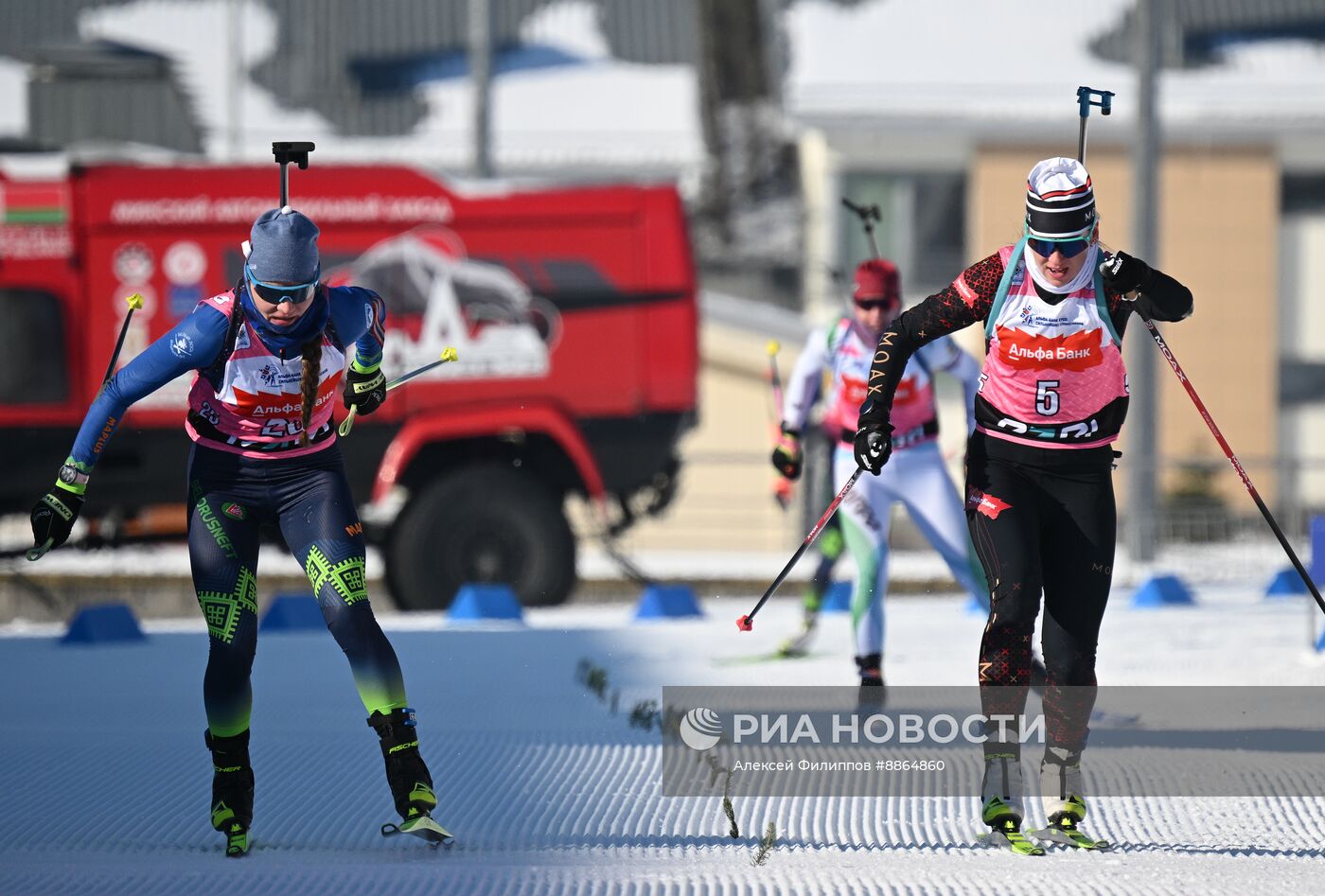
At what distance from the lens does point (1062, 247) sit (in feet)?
17.9

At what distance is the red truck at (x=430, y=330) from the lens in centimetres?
1319

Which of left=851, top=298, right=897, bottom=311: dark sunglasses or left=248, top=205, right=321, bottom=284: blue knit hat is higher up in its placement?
left=248, top=205, right=321, bottom=284: blue knit hat

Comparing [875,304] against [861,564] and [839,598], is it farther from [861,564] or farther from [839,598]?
[839,598]

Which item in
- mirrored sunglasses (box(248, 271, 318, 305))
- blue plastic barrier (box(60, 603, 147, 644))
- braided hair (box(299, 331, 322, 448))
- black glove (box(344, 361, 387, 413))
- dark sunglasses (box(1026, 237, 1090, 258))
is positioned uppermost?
dark sunglasses (box(1026, 237, 1090, 258))

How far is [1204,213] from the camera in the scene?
23.1m

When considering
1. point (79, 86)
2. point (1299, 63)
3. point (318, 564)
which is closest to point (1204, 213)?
point (1299, 63)

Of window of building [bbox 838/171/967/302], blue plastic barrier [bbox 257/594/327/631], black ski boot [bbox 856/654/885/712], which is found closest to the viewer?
black ski boot [bbox 856/654/885/712]

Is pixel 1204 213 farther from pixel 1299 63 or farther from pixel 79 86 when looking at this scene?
pixel 79 86

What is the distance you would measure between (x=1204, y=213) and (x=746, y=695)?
53.1 ft

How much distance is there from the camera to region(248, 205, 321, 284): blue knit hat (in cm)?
538

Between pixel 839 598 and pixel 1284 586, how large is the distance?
3.02 meters

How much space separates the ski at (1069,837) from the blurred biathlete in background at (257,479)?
64.2 inches

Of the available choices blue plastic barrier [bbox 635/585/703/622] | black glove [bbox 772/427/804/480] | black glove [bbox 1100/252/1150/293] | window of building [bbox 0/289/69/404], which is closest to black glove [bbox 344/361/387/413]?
→ black glove [bbox 1100/252/1150/293]

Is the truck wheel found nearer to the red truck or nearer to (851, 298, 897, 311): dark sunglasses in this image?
the red truck
